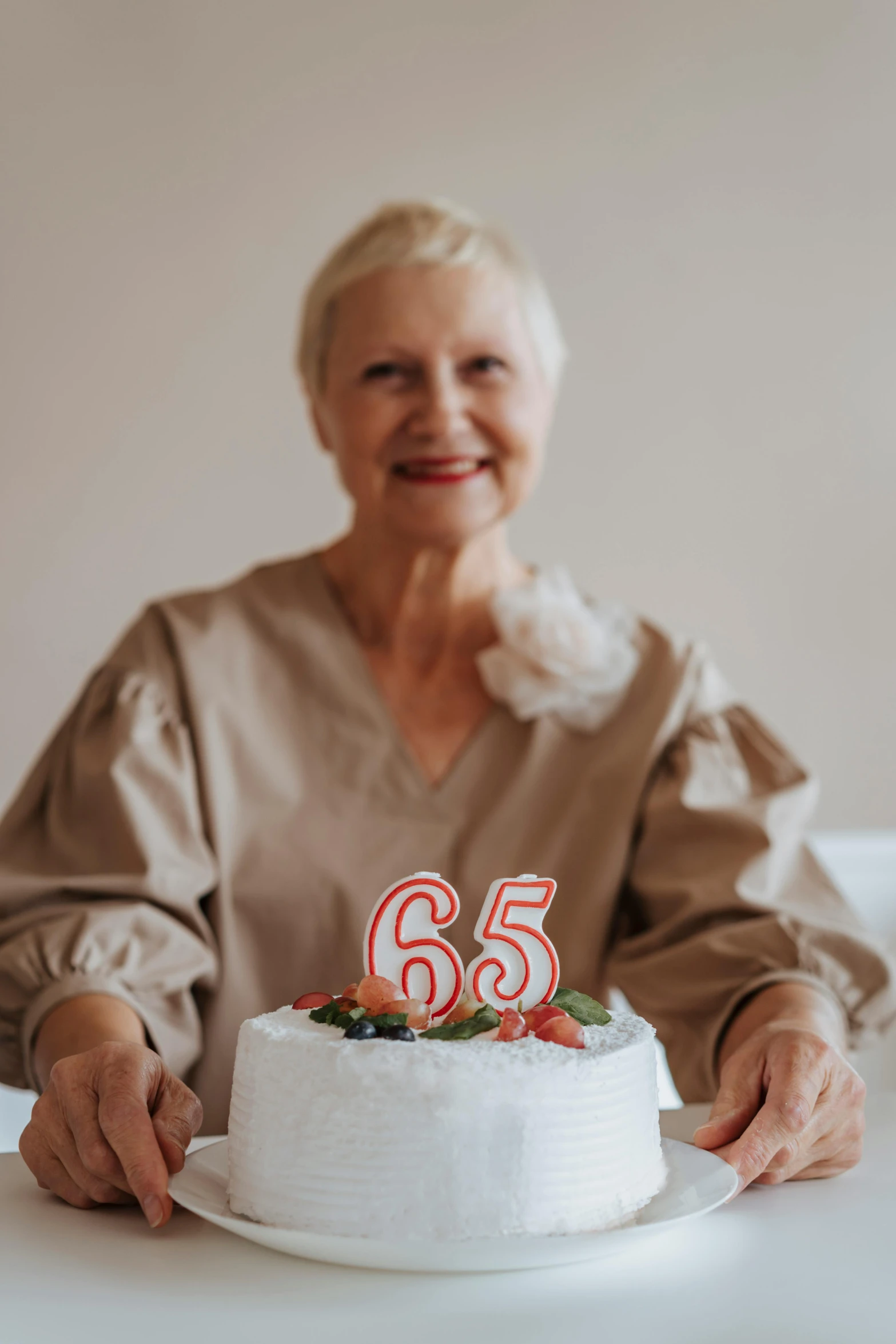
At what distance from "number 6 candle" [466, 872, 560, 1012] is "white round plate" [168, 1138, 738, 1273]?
5.5 inches

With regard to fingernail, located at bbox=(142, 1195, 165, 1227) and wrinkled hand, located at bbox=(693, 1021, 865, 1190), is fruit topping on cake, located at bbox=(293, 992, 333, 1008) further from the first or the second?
wrinkled hand, located at bbox=(693, 1021, 865, 1190)

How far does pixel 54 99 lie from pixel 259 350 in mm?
590

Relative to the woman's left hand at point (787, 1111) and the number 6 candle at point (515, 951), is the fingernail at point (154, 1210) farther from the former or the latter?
the woman's left hand at point (787, 1111)

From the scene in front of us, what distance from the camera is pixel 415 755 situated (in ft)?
4.97

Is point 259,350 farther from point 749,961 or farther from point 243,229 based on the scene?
point 749,961

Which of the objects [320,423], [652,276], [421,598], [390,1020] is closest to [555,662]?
[421,598]

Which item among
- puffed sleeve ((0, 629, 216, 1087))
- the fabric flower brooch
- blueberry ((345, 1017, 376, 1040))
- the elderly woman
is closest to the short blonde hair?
the elderly woman

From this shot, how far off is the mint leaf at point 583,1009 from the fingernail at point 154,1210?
25cm

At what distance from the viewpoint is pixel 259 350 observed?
2.60m

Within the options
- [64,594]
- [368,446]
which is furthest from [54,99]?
[368,446]

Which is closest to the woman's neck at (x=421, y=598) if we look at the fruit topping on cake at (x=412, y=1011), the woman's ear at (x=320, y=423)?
the woman's ear at (x=320, y=423)

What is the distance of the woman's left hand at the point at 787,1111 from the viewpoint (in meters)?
0.86

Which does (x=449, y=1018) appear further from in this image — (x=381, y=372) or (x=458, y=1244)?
(x=381, y=372)

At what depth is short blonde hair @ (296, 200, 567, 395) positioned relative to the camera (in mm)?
1514
